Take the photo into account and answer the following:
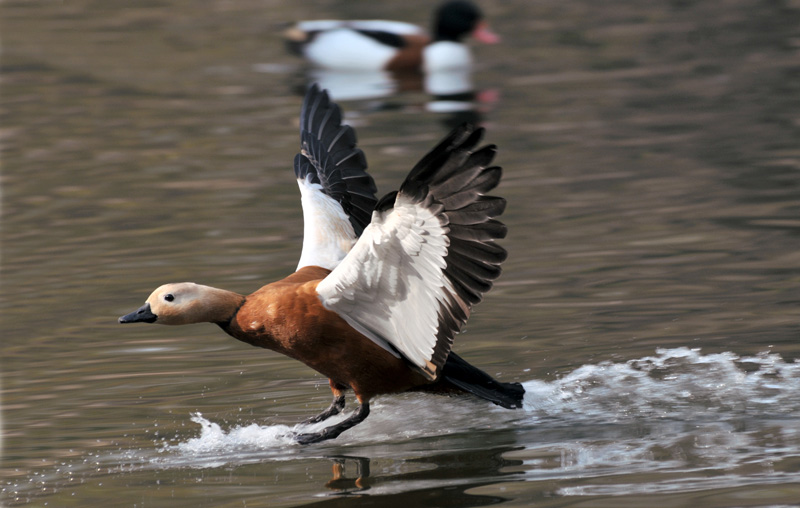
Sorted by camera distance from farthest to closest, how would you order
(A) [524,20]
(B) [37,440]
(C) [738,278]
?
(A) [524,20] → (C) [738,278] → (B) [37,440]

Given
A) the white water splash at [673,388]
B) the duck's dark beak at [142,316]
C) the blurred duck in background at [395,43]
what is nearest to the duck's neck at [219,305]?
the duck's dark beak at [142,316]

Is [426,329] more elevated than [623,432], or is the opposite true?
[426,329]

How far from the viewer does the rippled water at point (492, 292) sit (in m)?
5.61

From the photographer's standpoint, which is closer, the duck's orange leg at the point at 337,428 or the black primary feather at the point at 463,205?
the black primary feather at the point at 463,205

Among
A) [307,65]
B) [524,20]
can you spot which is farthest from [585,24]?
[307,65]

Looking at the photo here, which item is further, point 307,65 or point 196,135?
point 307,65

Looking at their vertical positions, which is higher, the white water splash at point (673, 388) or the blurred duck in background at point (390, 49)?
→ the blurred duck in background at point (390, 49)

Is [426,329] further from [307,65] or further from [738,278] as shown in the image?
[307,65]

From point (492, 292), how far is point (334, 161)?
1511mm

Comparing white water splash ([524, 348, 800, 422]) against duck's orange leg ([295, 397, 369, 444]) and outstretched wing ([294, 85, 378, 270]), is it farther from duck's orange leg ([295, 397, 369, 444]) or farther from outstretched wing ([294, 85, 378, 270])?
outstretched wing ([294, 85, 378, 270])

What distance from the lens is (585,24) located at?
57.5ft

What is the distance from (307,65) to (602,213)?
8.19 metres

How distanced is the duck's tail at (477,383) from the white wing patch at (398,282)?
29cm

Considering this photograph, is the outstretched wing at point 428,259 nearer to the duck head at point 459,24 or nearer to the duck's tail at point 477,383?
the duck's tail at point 477,383
